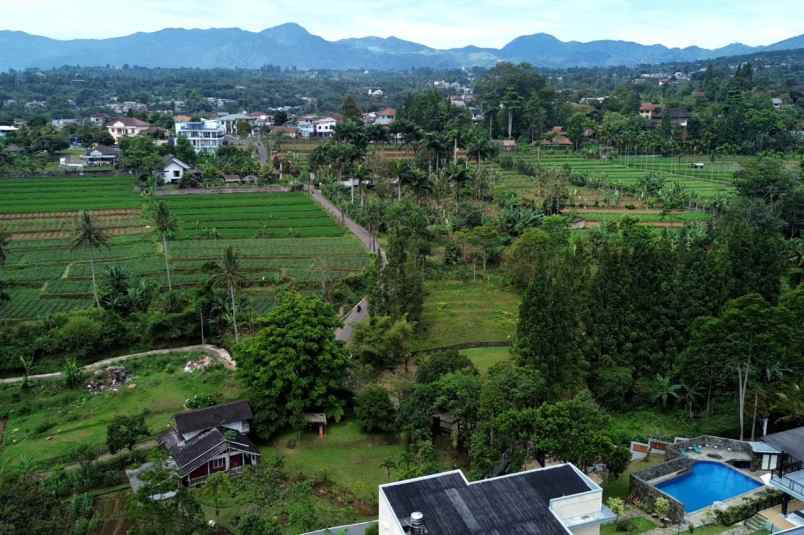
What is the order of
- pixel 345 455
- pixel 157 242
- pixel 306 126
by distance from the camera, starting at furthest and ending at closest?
pixel 306 126
pixel 157 242
pixel 345 455

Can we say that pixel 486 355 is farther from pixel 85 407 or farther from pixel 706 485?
pixel 85 407

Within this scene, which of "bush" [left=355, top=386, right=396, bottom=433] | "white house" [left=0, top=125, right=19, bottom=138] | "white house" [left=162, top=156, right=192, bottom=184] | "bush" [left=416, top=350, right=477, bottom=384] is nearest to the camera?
"bush" [left=355, top=386, right=396, bottom=433]

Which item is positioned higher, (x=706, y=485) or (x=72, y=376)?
Answer: (x=72, y=376)

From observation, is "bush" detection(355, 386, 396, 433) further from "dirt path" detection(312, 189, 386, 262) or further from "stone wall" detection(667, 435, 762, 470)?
"dirt path" detection(312, 189, 386, 262)

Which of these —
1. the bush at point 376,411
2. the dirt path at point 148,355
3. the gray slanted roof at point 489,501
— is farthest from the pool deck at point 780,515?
the dirt path at point 148,355

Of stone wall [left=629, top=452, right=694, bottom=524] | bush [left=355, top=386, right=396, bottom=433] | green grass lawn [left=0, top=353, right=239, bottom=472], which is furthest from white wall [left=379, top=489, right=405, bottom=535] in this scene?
green grass lawn [left=0, top=353, right=239, bottom=472]

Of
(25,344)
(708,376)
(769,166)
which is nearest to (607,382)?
(708,376)

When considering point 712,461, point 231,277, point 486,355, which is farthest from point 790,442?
point 231,277
